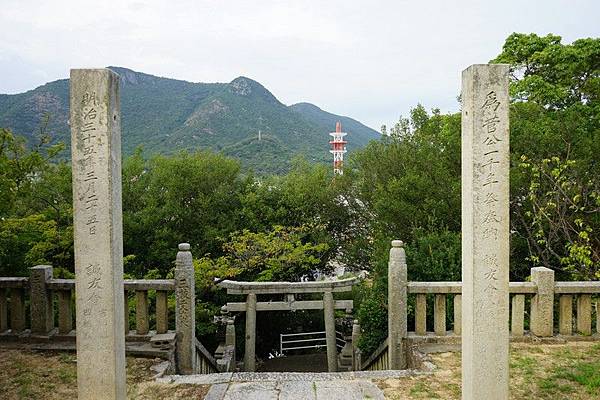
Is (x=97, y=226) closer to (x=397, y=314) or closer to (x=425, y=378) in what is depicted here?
(x=425, y=378)

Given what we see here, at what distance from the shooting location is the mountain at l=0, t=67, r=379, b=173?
87.8 ft

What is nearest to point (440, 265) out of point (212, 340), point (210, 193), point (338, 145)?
point (212, 340)

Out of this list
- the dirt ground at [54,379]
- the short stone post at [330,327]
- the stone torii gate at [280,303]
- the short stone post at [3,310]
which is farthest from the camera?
the short stone post at [330,327]

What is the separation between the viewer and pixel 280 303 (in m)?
11.1

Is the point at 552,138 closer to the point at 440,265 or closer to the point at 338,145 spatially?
the point at 440,265

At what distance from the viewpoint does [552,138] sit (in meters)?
11.1

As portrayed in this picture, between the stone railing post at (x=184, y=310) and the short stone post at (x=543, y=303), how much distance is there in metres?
4.80

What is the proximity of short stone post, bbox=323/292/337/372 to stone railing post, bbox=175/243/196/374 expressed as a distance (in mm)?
4903

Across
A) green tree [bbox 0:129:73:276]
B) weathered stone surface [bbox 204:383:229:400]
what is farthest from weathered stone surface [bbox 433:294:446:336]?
green tree [bbox 0:129:73:276]

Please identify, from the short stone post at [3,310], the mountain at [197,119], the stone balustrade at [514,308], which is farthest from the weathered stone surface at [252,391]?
the mountain at [197,119]

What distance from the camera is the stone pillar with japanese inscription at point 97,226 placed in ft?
13.3

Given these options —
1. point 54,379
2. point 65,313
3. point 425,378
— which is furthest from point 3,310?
point 425,378

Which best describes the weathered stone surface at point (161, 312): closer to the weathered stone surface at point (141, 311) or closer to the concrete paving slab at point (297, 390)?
Answer: the weathered stone surface at point (141, 311)

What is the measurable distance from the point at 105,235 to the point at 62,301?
3152 mm
